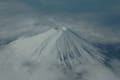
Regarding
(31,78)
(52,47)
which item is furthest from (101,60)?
(31,78)

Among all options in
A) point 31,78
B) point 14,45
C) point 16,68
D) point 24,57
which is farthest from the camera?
point 14,45

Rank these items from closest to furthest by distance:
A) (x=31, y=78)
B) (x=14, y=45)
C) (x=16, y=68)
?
(x=31, y=78)
(x=16, y=68)
(x=14, y=45)

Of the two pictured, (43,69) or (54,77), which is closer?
(54,77)

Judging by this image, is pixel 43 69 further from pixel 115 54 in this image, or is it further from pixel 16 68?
pixel 115 54

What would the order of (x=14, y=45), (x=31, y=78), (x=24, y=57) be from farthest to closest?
→ (x=14, y=45), (x=24, y=57), (x=31, y=78)

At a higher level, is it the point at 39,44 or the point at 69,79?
the point at 39,44

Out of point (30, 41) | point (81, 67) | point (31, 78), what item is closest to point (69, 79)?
point (81, 67)

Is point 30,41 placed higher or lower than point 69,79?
higher

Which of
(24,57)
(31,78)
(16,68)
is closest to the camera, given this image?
(31,78)

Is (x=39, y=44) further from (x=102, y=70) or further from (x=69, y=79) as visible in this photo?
(x=102, y=70)
